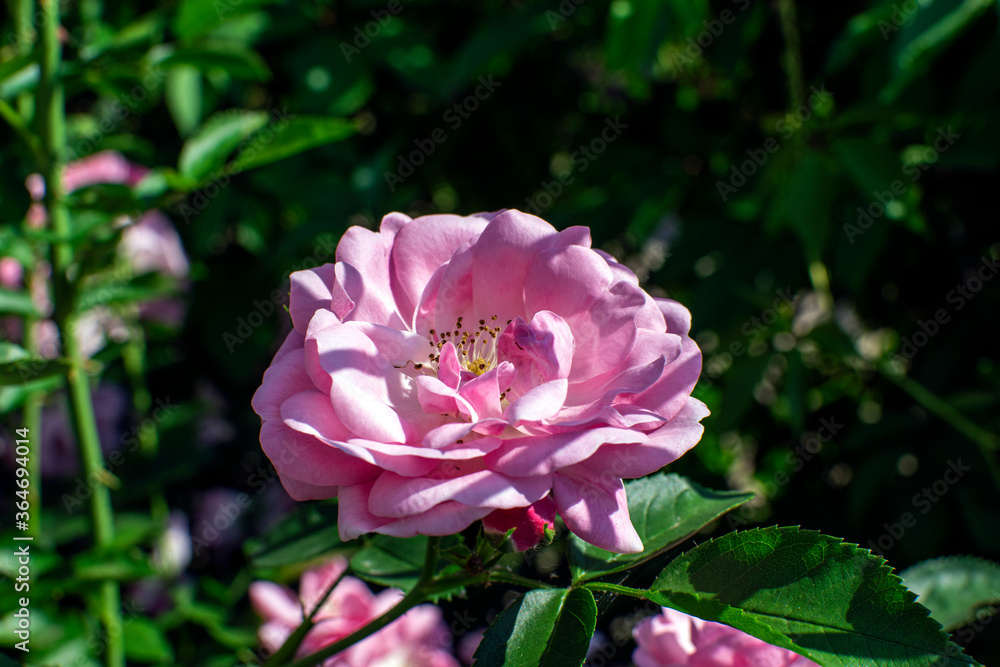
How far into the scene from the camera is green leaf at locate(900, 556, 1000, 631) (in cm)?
101

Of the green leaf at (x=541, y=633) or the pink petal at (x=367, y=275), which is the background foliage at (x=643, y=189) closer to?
the pink petal at (x=367, y=275)

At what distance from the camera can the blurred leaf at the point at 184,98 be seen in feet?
5.91

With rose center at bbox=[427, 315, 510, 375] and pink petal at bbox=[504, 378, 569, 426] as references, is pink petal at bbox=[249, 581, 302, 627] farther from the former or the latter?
pink petal at bbox=[504, 378, 569, 426]

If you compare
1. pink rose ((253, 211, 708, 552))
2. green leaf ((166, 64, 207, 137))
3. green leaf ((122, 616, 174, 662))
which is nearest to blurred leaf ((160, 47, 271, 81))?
green leaf ((166, 64, 207, 137))

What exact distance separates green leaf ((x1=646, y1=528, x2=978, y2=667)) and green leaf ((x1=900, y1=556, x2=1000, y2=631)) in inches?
16.8

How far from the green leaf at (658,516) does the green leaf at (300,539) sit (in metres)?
0.35

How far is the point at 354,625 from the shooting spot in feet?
3.92

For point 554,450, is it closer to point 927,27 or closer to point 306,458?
point 306,458

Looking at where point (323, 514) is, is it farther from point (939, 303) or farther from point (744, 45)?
point (939, 303)

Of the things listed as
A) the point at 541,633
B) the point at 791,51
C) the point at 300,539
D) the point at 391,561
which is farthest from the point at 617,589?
the point at 791,51

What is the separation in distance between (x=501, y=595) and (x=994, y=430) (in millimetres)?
1160

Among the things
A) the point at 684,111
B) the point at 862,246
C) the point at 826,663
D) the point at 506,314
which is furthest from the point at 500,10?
the point at 826,663

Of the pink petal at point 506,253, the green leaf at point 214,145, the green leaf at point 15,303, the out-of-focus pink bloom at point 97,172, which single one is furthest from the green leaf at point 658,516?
the out-of-focus pink bloom at point 97,172

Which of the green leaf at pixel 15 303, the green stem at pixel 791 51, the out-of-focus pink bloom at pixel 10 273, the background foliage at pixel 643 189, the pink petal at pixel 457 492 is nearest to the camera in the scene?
the pink petal at pixel 457 492
